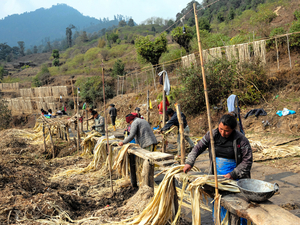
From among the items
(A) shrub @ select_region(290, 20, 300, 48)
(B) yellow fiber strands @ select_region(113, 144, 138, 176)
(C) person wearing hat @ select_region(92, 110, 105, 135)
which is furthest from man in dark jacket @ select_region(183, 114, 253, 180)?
(A) shrub @ select_region(290, 20, 300, 48)

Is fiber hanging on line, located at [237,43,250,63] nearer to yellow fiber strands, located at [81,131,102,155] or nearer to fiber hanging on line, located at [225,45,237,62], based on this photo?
fiber hanging on line, located at [225,45,237,62]

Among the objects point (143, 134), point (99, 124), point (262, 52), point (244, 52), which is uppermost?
point (244, 52)

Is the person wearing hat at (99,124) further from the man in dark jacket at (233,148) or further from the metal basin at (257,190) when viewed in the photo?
the metal basin at (257,190)

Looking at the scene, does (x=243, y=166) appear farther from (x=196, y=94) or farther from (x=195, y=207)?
(x=196, y=94)

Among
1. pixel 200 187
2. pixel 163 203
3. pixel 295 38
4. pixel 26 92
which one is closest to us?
pixel 200 187

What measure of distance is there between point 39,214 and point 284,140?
22.5 ft

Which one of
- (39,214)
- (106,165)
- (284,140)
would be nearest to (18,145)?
(106,165)

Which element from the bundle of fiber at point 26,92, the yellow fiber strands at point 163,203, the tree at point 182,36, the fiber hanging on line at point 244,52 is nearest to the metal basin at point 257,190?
the yellow fiber strands at point 163,203

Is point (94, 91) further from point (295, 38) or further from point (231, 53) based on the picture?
point (295, 38)

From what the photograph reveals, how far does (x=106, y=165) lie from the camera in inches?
216

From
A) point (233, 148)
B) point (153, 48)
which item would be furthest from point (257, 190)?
point (153, 48)

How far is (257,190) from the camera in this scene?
2221mm

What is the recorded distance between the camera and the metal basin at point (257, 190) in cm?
198

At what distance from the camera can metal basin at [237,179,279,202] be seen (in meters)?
1.98
